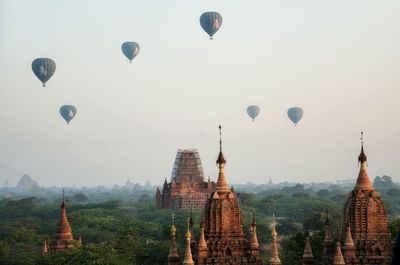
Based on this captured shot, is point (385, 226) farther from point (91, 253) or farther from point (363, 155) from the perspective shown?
point (91, 253)

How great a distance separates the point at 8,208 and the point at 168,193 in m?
51.2

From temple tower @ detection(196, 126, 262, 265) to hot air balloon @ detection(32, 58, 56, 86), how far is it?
78.9 meters

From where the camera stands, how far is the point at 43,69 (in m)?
115

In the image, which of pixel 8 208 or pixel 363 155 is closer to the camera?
pixel 363 155

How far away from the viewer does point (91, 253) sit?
5719cm

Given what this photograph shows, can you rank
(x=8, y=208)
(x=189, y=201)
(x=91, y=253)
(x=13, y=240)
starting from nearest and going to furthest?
(x=91, y=253) < (x=13, y=240) < (x=189, y=201) < (x=8, y=208)

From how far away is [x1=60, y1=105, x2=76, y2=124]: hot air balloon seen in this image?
142450mm

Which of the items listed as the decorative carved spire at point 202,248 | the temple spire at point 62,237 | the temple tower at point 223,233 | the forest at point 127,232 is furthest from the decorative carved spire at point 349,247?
the temple spire at point 62,237

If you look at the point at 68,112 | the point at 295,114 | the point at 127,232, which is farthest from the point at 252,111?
the point at 127,232

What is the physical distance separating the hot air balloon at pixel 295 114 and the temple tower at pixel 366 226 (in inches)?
4475

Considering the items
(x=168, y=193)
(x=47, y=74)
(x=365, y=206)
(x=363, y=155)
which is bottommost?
(x=365, y=206)

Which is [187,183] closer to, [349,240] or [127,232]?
[127,232]

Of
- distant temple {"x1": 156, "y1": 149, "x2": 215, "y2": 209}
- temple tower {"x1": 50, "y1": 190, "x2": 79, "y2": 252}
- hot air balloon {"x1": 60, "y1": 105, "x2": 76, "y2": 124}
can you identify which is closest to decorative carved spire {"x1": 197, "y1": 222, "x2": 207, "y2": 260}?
temple tower {"x1": 50, "y1": 190, "x2": 79, "y2": 252}

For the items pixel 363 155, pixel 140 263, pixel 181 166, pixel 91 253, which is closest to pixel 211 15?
pixel 181 166
